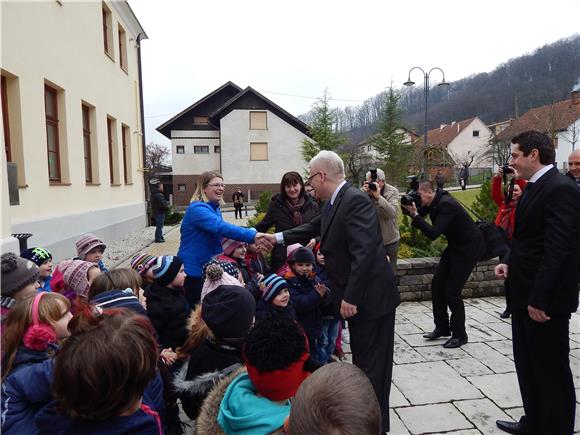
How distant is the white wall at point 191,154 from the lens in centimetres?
3509

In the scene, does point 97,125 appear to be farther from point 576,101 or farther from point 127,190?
point 576,101

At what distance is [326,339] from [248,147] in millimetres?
30924

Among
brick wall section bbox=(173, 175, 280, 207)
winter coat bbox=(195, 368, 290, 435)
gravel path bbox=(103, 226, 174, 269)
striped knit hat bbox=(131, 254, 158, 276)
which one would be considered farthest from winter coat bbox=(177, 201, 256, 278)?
brick wall section bbox=(173, 175, 280, 207)

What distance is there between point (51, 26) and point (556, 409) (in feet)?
33.5

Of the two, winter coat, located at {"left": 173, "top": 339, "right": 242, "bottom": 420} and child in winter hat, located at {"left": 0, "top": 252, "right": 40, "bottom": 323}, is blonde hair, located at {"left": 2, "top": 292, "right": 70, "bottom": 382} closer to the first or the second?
child in winter hat, located at {"left": 0, "top": 252, "right": 40, "bottom": 323}

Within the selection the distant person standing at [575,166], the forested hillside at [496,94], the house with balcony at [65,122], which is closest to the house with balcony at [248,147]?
the forested hillside at [496,94]

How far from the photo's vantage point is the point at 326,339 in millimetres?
3936

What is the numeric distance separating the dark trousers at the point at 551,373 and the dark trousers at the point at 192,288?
2512mm

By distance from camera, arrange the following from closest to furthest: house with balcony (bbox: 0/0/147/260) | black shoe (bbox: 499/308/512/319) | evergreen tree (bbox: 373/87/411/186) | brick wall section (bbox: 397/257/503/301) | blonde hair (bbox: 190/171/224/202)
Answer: blonde hair (bbox: 190/171/224/202)
black shoe (bbox: 499/308/512/319)
brick wall section (bbox: 397/257/503/301)
house with balcony (bbox: 0/0/147/260)
evergreen tree (bbox: 373/87/411/186)

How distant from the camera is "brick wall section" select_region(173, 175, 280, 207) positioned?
33688 millimetres

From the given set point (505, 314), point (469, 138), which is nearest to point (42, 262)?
point (505, 314)

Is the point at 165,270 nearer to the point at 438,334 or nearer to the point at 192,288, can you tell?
the point at 192,288

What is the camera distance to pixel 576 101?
39000mm

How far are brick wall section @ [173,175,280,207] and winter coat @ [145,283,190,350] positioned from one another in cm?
3066
